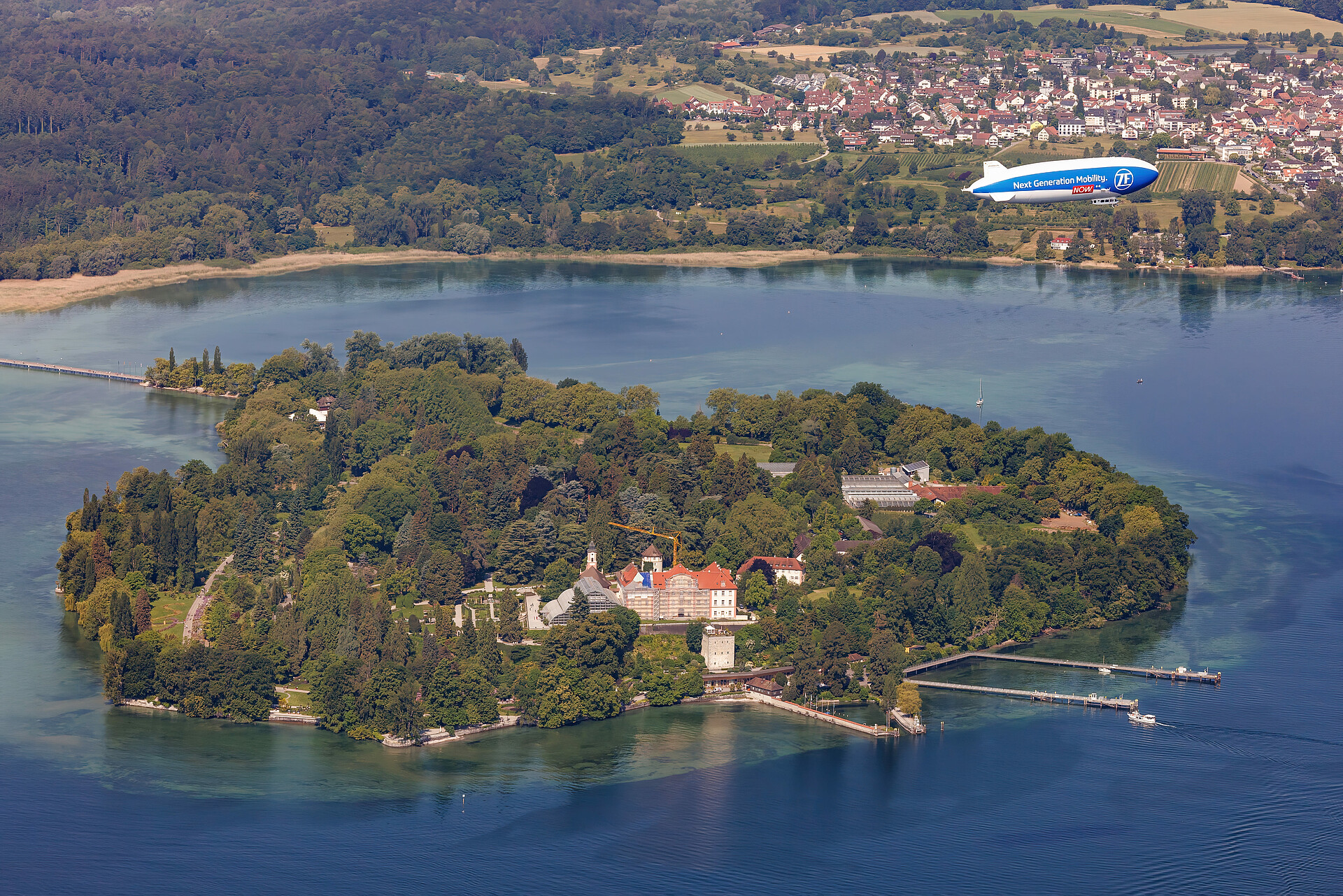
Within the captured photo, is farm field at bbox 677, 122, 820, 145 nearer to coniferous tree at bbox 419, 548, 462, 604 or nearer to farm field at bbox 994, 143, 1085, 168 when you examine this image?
farm field at bbox 994, 143, 1085, 168

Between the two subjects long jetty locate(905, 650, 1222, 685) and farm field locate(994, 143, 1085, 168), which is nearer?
long jetty locate(905, 650, 1222, 685)

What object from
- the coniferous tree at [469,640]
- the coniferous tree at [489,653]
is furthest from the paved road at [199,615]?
the coniferous tree at [489,653]

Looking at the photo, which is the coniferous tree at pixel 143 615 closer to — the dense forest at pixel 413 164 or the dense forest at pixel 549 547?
the dense forest at pixel 549 547

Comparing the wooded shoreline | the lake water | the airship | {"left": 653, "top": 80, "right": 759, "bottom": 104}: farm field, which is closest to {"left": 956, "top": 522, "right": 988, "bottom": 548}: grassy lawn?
the lake water

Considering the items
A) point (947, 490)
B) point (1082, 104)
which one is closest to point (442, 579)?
point (947, 490)

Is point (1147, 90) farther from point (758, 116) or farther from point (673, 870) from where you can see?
point (673, 870)

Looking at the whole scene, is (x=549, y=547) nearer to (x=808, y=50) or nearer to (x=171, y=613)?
(x=171, y=613)
